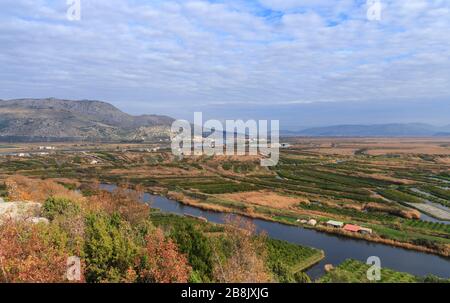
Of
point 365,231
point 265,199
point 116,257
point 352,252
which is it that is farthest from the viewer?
point 265,199

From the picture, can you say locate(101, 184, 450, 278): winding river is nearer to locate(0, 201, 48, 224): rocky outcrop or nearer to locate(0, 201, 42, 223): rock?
locate(0, 201, 48, 224): rocky outcrop

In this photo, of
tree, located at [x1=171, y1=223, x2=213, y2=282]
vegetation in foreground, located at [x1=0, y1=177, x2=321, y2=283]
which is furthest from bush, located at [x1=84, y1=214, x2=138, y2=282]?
tree, located at [x1=171, y1=223, x2=213, y2=282]

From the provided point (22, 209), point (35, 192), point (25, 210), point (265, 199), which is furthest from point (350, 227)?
point (35, 192)

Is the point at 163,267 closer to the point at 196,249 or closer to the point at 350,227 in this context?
the point at 196,249

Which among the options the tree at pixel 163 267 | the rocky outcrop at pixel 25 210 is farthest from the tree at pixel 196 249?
the rocky outcrop at pixel 25 210

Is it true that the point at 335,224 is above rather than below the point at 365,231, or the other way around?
above

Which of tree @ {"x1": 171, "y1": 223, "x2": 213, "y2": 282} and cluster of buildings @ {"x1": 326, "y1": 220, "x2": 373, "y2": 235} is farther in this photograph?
cluster of buildings @ {"x1": 326, "y1": 220, "x2": 373, "y2": 235}

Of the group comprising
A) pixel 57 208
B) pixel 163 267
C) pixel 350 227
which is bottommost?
pixel 350 227
